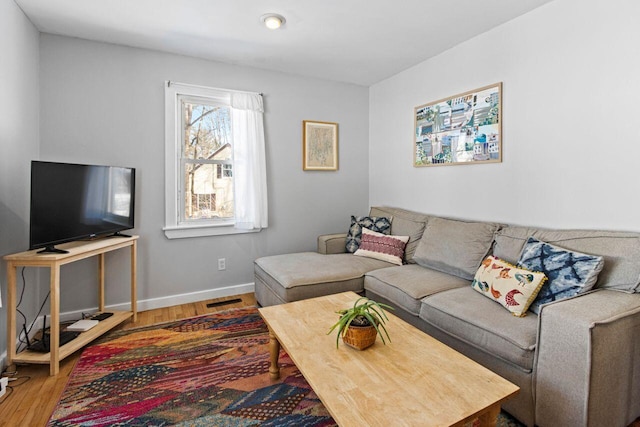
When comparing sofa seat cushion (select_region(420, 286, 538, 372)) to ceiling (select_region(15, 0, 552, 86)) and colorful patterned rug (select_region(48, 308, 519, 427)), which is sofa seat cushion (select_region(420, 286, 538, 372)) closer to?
colorful patterned rug (select_region(48, 308, 519, 427))

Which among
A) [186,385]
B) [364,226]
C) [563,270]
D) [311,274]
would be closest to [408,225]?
[364,226]

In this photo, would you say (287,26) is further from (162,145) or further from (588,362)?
(588,362)

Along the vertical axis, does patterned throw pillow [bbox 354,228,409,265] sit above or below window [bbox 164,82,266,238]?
below

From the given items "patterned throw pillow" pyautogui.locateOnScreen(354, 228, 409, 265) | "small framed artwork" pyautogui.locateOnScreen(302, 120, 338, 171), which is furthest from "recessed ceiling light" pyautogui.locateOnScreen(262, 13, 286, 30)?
"patterned throw pillow" pyautogui.locateOnScreen(354, 228, 409, 265)

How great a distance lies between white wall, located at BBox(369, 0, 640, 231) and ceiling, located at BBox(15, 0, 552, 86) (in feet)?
0.73

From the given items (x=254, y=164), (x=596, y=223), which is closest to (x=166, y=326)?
(x=254, y=164)

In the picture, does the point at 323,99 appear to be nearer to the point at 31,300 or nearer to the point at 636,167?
the point at 636,167

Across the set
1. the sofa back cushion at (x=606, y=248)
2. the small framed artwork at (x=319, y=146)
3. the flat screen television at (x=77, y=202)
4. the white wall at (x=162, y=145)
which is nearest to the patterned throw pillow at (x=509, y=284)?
the sofa back cushion at (x=606, y=248)

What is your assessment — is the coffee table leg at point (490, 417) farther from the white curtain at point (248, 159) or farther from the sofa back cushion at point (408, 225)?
the white curtain at point (248, 159)

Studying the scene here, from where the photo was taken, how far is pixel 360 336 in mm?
1480

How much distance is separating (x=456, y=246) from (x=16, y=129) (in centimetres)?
325

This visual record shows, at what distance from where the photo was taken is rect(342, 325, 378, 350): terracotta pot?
1.48m

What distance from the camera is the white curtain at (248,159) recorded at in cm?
329

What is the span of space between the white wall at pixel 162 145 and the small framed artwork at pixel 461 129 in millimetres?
964
